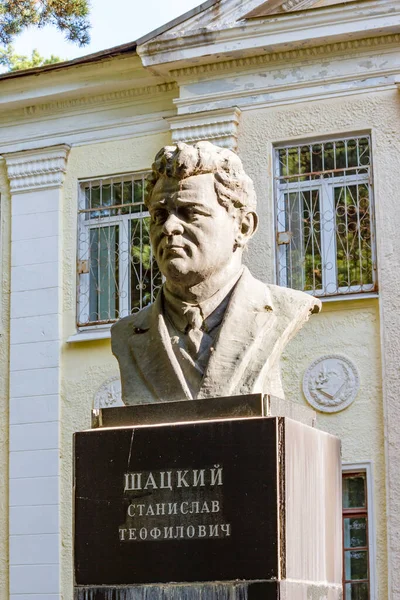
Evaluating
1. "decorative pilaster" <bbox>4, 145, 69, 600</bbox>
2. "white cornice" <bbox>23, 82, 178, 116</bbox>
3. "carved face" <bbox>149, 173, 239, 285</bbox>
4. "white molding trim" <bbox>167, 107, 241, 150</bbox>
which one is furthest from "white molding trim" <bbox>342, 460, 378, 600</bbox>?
"carved face" <bbox>149, 173, 239, 285</bbox>

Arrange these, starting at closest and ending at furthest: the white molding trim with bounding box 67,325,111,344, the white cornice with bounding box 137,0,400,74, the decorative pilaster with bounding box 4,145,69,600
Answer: the white cornice with bounding box 137,0,400,74, the decorative pilaster with bounding box 4,145,69,600, the white molding trim with bounding box 67,325,111,344

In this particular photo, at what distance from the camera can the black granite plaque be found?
7.03m

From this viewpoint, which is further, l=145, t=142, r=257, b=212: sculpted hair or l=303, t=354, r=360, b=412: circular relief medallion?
l=303, t=354, r=360, b=412: circular relief medallion

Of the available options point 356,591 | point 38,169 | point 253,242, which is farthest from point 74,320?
point 356,591

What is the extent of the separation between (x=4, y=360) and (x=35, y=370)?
404 mm

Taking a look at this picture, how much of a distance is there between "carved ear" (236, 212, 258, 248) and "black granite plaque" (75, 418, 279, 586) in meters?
1.08

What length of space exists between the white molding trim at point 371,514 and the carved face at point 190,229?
7476 mm

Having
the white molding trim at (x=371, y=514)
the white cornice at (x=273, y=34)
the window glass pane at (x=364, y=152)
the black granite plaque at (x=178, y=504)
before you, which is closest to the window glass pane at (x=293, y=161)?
the window glass pane at (x=364, y=152)

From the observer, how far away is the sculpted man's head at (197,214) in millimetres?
7648

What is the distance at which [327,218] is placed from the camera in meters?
15.8

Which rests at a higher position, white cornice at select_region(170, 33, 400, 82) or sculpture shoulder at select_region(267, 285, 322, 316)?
white cornice at select_region(170, 33, 400, 82)

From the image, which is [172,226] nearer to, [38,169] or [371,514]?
[371,514]

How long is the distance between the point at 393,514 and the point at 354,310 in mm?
1966

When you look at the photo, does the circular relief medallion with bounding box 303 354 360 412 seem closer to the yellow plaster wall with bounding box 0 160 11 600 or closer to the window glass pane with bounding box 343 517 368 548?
the window glass pane with bounding box 343 517 368 548
